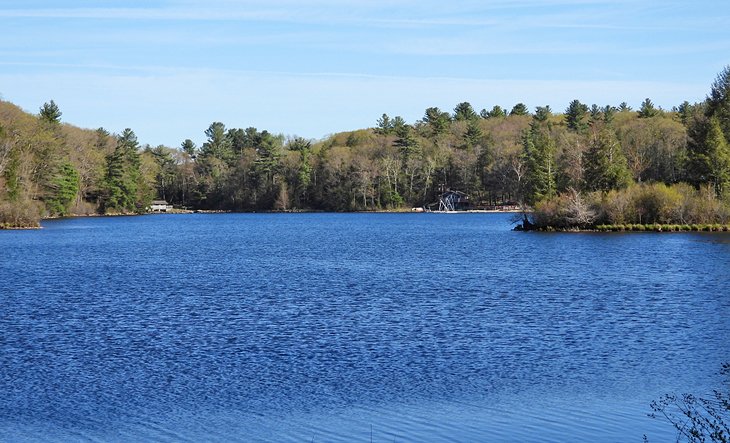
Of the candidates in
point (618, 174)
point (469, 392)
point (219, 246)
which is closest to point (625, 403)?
point (469, 392)

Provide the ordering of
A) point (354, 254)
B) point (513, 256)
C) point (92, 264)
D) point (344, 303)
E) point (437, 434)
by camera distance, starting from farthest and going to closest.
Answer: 1. point (354, 254)
2. point (513, 256)
3. point (92, 264)
4. point (344, 303)
5. point (437, 434)

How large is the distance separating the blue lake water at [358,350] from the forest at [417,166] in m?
32.1

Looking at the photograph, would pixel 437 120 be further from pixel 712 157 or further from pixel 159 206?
pixel 712 157

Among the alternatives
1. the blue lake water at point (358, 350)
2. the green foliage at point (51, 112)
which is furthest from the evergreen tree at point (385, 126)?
the blue lake water at point (358, 350)

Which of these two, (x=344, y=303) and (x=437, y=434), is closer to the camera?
(x=437, y=434)

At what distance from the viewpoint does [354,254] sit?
59.9m

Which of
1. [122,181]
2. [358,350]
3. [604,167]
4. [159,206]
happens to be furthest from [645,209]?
[159,206]

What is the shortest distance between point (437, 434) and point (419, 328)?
37.5 feet

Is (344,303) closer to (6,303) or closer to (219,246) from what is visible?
(6,303)

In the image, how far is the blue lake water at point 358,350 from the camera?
53.8ft

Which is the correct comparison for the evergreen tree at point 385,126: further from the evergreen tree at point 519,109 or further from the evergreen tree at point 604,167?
the evergreen tree at point 604,167

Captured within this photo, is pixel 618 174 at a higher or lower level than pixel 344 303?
higher

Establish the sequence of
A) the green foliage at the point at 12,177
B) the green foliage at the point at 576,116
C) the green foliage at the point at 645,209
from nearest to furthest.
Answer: the green foliage at the point at 645,209
the green foliage at the point at 12,177
the green foliage at the point at 576,116

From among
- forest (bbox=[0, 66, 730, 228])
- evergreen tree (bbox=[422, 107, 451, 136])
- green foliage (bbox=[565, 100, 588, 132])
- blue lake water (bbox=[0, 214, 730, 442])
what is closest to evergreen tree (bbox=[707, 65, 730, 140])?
forest (bbox=[0, 66, 730, 228])
